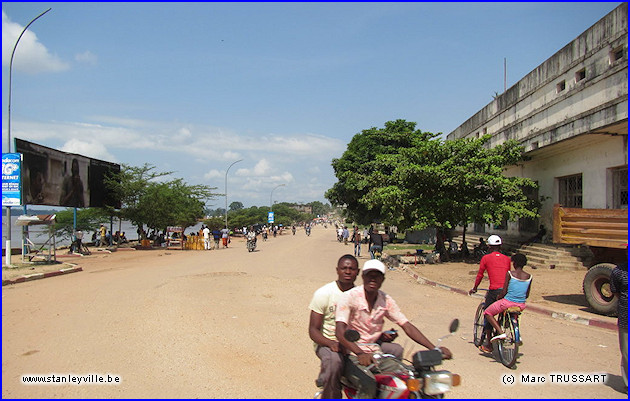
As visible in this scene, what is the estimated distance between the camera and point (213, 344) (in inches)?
270

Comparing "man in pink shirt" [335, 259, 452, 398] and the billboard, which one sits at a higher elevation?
the billboard

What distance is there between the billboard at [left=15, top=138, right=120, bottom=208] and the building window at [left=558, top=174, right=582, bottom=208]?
23.7 meters

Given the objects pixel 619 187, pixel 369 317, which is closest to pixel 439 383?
pixel 369 317

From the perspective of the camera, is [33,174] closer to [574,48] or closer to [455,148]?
[455,148]

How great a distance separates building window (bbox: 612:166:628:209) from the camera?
14.2 metres

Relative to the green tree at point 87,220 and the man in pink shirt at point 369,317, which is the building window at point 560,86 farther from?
the green tree at point 87,220

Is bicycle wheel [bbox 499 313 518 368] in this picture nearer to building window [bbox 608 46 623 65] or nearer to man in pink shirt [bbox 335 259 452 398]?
man in pink shirt [bbox 335 259 452 398]

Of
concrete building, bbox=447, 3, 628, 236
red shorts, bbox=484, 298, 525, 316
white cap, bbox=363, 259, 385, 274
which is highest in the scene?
concrete building, bbox=447, 3, 628, 236

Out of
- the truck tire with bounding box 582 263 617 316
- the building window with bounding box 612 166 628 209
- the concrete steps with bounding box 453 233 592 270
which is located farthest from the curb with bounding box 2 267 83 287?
the building window with bounding box 612 166 628 209

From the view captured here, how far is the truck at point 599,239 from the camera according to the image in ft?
28.4

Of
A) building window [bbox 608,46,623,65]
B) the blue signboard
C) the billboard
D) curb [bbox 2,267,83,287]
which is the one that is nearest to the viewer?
curb [bbox 2,267,83,287]

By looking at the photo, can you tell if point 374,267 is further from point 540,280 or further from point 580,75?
point 580,75

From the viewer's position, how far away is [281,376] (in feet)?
18.0

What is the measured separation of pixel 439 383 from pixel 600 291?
7.11 metres
